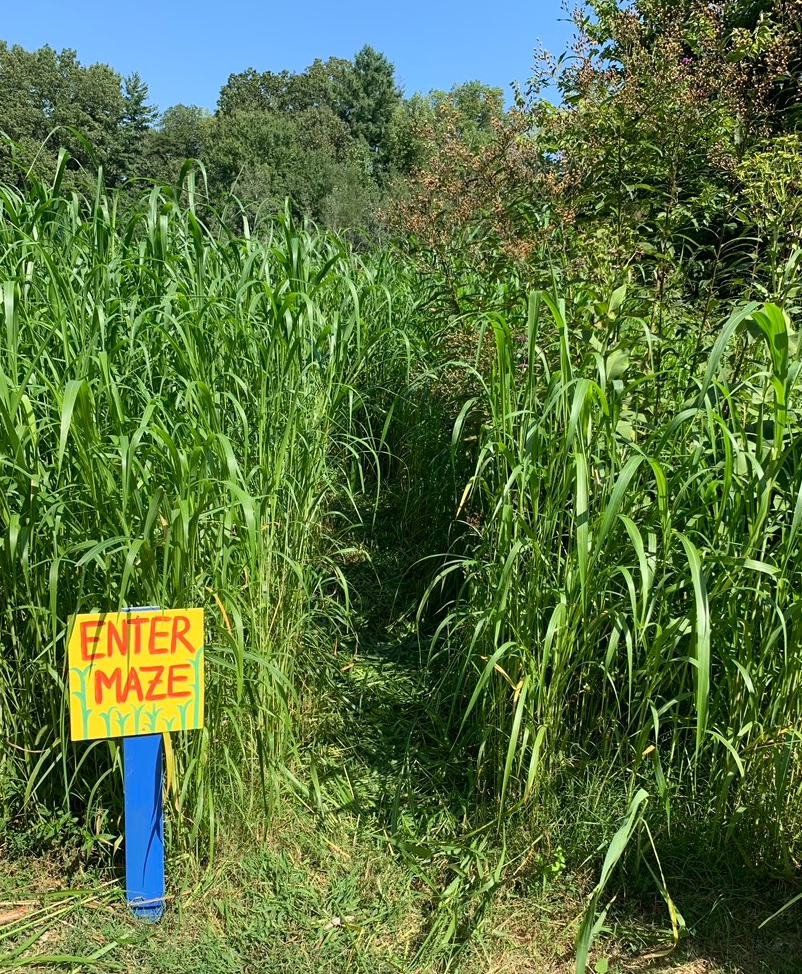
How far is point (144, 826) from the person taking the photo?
5.36 ft

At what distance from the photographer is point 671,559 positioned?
181cm

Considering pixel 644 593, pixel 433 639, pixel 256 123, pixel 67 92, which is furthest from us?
pixel 67 92

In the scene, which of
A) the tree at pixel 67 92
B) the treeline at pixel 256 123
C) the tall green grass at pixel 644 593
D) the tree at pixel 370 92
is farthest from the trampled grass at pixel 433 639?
the tree at pixel 370 92

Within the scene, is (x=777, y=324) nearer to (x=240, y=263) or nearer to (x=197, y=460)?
(x=197, y=460)

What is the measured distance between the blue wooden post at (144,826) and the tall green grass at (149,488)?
0.18 ft

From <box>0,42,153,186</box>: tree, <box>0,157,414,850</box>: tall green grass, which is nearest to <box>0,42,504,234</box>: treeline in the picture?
<box>0,42,153,186</box>: tree

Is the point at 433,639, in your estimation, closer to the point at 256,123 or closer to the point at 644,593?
the point at 644,593

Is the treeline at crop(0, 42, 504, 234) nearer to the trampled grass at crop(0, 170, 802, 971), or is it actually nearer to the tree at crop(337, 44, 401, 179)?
the tree at crop(337, 44, 401, 179)

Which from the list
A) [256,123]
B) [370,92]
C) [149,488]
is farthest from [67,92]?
[149,488]

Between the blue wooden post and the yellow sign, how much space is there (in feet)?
0.21

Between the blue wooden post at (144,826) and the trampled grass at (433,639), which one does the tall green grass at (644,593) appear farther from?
the blue wooden post at (144,826)

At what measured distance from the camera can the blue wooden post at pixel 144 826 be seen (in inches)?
63.5

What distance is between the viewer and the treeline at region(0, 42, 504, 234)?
26234mm

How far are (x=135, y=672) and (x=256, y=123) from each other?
4076 cm
